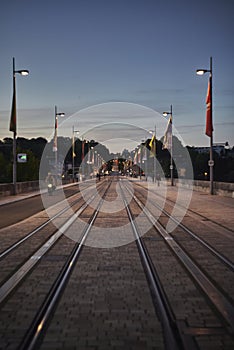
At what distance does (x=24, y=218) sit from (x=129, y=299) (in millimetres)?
14550

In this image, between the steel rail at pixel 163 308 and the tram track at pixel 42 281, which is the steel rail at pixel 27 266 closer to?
the tram track at pixel 42 281

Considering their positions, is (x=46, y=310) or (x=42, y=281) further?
(x=42, y=281)

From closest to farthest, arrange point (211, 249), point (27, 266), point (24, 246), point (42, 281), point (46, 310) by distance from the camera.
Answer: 1. point (46, 310)
2. point (42, 281)
3. point (27, 266)
4. point (211, 249)
5. point (24, 246)

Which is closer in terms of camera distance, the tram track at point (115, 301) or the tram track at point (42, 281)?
the tram track at point (115, 301)

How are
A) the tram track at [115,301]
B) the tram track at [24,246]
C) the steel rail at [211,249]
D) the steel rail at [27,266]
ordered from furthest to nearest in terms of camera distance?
the steel rail at [211,249], the tram track at [24,246], the steel rail at [27,266], the tram track at [115,301]

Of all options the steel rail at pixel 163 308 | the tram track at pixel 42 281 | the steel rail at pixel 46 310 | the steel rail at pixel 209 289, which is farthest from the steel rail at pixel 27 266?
the steel rail at pixel 209 289

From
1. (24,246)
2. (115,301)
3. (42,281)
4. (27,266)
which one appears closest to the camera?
(115,301)

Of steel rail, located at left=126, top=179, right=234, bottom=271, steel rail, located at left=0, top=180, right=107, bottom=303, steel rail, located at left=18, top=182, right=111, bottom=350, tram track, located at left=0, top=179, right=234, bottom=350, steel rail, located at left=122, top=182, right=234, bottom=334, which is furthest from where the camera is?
steel rail, located at left=126, top=179, right=234, bottom=271

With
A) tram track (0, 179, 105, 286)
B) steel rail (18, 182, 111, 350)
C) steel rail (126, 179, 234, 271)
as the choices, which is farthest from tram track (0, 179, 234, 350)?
tram track (0, 179, 105, 286)

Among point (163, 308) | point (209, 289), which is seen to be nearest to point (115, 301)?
point (163, 308)

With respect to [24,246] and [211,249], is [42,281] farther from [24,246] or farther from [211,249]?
[211,249]

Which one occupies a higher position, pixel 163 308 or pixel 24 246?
pixel 163 308

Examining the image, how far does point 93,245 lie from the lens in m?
13.1

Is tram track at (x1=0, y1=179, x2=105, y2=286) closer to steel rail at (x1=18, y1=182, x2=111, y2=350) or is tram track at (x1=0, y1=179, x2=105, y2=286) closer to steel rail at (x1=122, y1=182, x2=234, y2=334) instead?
steel rail at (x1=18, y1=182, x2=111, y2=350)
